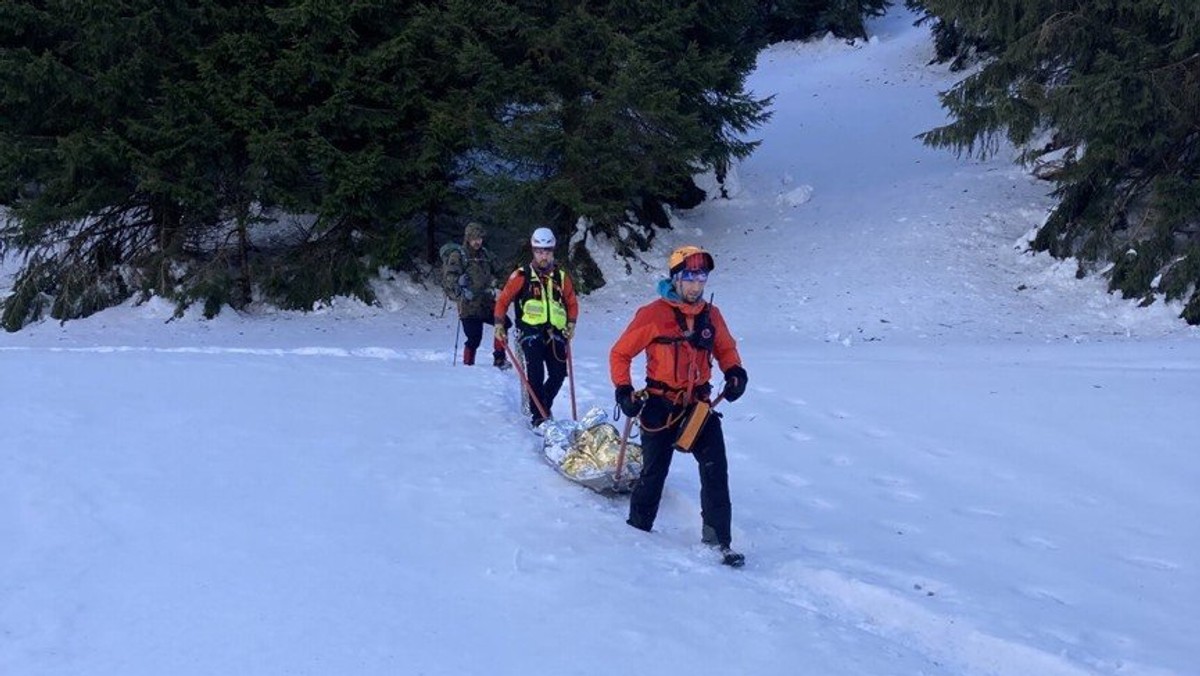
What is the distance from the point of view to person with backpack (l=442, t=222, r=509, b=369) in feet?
38.0

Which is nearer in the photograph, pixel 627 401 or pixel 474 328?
pixel 627 401

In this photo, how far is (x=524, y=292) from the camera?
907cm

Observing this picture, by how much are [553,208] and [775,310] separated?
4696mm

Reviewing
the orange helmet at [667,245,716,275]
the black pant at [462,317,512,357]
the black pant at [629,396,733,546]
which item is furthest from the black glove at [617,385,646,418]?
the black pant at [462,317,512,357]

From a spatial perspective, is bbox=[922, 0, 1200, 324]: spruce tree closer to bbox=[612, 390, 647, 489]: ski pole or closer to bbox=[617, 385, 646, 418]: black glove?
bbox=[612, 390, 647, 489]: ski pole

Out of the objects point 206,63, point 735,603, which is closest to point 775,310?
point 206,63

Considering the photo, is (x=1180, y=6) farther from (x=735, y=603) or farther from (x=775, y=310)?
(x=735, y=603)

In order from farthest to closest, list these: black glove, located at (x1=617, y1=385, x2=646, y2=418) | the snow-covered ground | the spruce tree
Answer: the spruce tree, black glove, located at (x1=617, y1=385, x2=646, y2=418), the snow-covered ground

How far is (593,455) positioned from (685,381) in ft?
4.81

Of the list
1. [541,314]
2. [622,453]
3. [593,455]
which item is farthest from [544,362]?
[622,453]

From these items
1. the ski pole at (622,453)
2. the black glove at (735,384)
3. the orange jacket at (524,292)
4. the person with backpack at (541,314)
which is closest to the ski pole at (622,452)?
the ski pole at (622,453)

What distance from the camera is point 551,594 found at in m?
5.46

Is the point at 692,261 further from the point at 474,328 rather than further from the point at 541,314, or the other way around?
the point at 474,328

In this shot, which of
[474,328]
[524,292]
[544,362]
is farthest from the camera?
[474,328]
